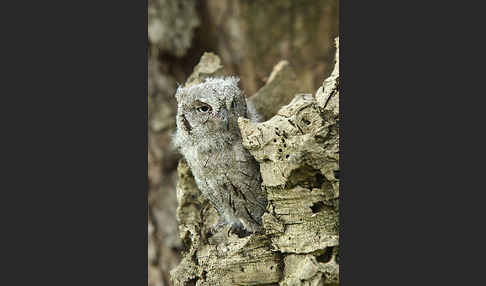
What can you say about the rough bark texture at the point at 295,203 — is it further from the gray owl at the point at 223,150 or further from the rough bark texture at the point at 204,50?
the rough bark texture at the point at 204,50

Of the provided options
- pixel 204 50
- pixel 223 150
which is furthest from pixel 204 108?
pixel 204 50

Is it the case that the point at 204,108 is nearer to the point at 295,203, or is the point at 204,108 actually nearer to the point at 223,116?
the point at 223,116

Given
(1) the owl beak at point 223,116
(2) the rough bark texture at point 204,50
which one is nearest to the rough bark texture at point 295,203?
(1) the owl beak at point 223,116

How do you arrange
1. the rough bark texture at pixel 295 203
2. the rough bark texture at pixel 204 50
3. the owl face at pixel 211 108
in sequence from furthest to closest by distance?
the rough bark texture at pixel 204 50 < the owl face at pixel 211 108 < the rough bark texture at pixel 295 203

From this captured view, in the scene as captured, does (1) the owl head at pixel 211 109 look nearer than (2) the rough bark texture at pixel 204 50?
Yes

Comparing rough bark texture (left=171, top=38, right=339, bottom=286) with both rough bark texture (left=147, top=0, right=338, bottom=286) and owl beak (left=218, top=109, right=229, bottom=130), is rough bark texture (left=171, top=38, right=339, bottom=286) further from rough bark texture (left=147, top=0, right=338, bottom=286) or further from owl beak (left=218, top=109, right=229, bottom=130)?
rough bark texture (left=147, top=0, right=338, bottom=286)

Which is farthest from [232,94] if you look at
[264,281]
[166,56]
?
[166,56]

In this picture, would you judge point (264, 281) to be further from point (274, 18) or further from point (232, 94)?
point (274, 18)
